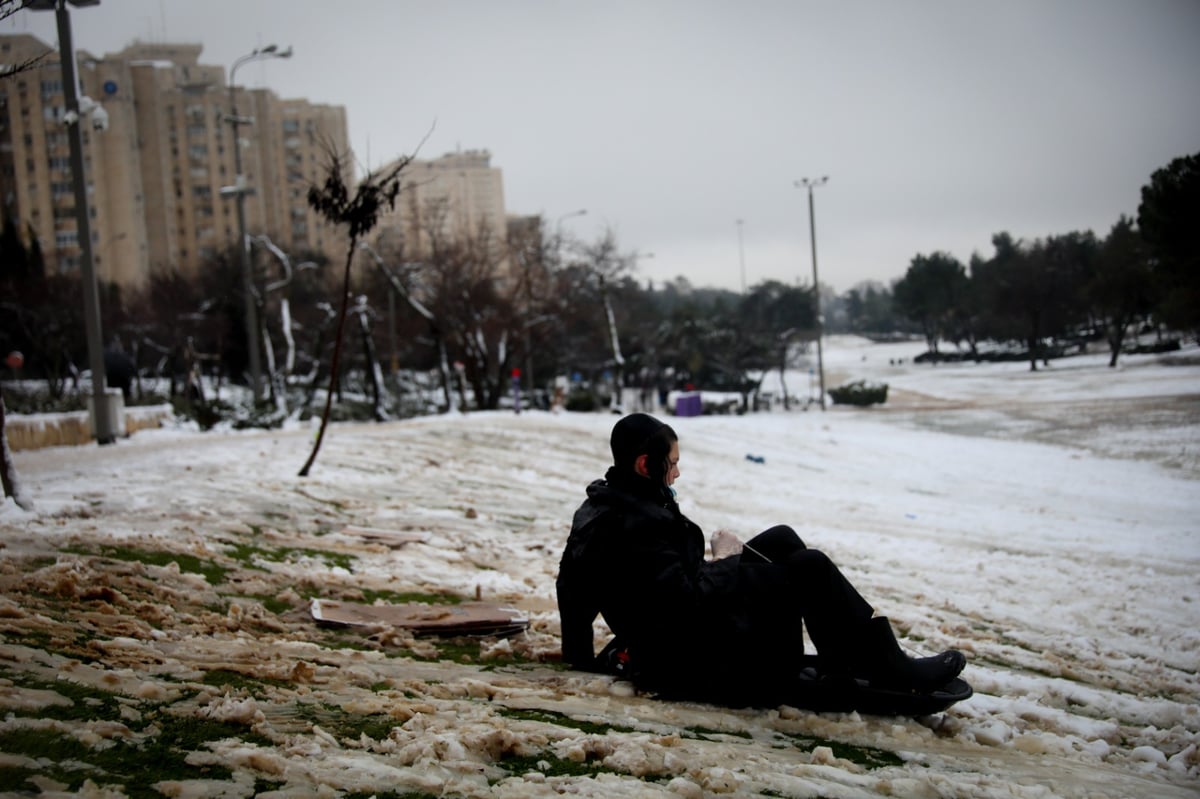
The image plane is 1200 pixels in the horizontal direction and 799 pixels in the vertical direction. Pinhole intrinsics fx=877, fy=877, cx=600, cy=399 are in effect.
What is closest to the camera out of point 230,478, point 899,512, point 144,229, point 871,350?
point 230,478

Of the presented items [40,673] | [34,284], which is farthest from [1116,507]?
[34,284]

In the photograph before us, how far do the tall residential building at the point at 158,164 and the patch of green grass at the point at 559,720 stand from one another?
71.4 metres

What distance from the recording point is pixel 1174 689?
219 inches

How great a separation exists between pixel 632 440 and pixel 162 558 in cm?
393

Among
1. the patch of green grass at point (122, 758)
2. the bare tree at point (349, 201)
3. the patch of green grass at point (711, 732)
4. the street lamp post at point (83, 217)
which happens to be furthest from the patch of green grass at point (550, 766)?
the street lamp post at point (83, 217)

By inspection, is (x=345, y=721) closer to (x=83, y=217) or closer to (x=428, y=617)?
(x=428, y=617)

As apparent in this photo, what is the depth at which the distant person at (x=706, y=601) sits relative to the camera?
12.5 feet

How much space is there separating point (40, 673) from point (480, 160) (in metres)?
111

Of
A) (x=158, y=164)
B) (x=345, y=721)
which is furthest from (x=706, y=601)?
(x=158, y=164)

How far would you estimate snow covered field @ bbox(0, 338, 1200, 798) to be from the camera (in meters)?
3.00

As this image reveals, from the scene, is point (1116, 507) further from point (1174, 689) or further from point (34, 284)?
point (34, 284)

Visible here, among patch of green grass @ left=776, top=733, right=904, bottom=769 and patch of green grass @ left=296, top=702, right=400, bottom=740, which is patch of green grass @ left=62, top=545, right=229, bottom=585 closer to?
patch of green grass @ left=296, top=702, right=400, bottom=740

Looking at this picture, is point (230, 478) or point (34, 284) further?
point (34, 284)

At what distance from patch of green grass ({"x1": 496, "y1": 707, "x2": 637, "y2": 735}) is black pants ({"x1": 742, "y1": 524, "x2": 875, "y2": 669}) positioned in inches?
30.8
